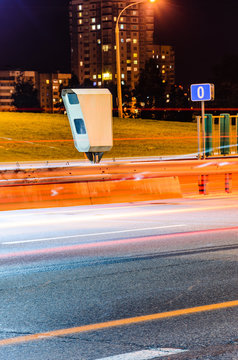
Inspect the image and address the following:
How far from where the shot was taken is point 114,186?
1669 centimetres

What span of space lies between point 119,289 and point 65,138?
2802cm

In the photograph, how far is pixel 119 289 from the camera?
7.36 meters

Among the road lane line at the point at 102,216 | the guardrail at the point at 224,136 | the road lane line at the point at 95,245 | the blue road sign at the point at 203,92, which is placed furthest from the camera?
the guardrail at the point at 224,136

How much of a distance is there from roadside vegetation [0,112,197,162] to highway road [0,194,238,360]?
18758 mm

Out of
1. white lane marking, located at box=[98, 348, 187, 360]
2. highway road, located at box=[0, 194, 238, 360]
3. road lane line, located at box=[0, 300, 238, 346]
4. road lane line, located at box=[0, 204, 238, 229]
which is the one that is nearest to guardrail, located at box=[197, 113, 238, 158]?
road lane line, located at box=[0, 204, 238, 229]

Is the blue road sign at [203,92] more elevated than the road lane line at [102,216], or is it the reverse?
the blue road sign at [203,92]

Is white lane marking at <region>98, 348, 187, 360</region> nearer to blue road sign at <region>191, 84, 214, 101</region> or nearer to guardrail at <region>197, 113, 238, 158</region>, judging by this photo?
blue road sign at <region>191, 84, 214, 101</region>

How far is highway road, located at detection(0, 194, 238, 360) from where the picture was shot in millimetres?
5434

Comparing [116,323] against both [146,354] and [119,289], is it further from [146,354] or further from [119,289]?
[119,289]

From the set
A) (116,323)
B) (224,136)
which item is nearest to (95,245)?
(116,323)

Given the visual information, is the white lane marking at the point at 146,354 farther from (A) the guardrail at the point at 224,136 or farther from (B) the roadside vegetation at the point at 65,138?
(A) the guardrail at the point at 224,136

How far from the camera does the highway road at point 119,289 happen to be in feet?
17.8

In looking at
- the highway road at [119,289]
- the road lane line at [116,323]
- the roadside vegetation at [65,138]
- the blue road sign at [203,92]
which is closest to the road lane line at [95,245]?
the highway road at [119,289]

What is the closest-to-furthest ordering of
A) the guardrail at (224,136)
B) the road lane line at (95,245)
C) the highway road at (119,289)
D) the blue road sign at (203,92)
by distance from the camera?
the highway road at (119,289) < the road lane line at (95,245) < the blue road sign at (203,92) < the guardrail at (224,136)
